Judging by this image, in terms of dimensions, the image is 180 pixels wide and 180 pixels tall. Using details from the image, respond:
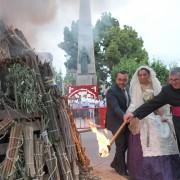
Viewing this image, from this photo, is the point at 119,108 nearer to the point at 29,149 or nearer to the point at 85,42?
the point at 29,149

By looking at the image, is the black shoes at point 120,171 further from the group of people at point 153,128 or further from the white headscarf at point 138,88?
the white headscarf at point 138,88

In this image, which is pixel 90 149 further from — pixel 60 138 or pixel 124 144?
pixel 60 138

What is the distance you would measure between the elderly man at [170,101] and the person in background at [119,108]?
45.3 inches

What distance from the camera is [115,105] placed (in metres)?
6.85

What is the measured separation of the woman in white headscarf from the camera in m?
6.01

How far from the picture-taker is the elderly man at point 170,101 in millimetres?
5492

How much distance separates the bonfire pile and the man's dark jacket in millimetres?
1256

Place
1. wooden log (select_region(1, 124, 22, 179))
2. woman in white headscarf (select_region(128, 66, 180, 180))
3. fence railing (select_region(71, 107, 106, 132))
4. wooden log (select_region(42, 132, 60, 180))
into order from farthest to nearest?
1. fence railing (select_region(71, 107, 106, 132))
2. woman in white headscarf (select_region(128, 66, 180, 180))
3. wooden log (select_region(42, 132, 60, 180))
4. wooden log (select_region(1, 124, 22, 179))

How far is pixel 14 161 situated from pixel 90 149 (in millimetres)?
6187

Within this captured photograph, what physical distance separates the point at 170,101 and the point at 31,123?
1.64 meters

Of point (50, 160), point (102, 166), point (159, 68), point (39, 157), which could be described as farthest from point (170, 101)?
point (159, 68)

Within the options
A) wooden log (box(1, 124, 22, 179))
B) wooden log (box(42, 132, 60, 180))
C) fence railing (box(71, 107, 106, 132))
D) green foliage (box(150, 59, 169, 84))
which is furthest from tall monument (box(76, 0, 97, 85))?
green foliage (box(150, 59, 169, 84))

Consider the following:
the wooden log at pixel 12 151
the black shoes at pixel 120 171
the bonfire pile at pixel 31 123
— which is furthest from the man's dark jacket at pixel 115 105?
the wooden log at pixel 12 151

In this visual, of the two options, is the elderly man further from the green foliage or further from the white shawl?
the green foliage
